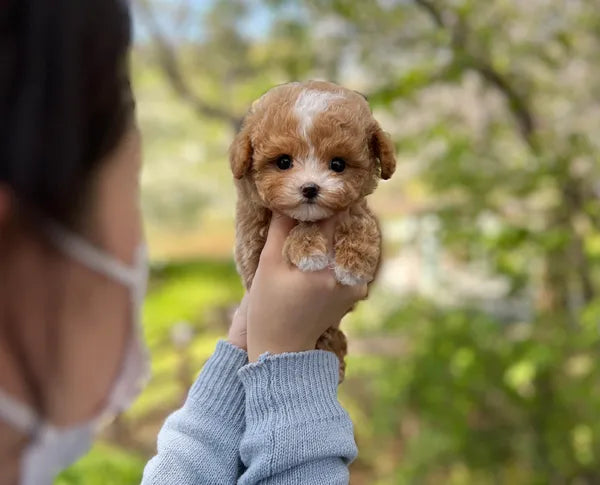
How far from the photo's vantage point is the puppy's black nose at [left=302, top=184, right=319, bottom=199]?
61cm

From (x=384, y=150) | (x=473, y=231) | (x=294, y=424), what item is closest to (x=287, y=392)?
(x=294, y=424)

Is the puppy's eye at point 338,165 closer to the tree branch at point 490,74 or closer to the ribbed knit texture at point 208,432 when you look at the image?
the ribbed knit texture at point 208,432

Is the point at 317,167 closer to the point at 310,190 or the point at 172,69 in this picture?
the point at 310,190

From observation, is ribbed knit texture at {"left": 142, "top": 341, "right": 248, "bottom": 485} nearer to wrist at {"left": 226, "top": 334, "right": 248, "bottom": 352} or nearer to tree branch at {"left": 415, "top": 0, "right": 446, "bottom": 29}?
wrist at {"left": 226, "top": 334, "right": 248, "bottom": 352}

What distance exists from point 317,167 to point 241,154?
80 millimetres

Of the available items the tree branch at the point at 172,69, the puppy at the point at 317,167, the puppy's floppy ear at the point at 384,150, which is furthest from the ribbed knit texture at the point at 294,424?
the tree branch at the point at 172,69

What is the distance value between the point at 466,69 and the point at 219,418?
1514 mm

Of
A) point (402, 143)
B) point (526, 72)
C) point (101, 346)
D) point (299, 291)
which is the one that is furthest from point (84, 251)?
point (526, 72)

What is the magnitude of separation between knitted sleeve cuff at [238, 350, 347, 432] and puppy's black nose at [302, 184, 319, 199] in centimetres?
16

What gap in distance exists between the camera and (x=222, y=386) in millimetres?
690

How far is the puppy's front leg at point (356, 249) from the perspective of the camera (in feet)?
2.13

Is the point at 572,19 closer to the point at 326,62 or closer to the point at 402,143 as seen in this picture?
the point at 402,143

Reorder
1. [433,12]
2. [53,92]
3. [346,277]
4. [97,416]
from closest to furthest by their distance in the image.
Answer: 1. [53,92]
2. [97,416]
3. [346,277]
4. [433,12]

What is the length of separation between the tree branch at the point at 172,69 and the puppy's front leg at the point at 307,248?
215 cm
